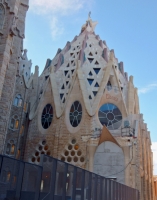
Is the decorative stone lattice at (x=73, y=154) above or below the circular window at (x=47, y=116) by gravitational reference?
below

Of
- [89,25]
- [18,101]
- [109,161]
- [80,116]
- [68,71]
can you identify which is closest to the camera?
[109,161]

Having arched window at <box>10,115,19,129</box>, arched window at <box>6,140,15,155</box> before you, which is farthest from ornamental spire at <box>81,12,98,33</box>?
arched window at <box>6,140,15,155</box>

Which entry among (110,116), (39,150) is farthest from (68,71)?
(39,150)

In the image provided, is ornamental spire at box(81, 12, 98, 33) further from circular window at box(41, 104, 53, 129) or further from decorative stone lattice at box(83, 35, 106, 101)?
circular window at box(41, 104, 53, 129)

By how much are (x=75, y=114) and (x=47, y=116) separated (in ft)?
7.91

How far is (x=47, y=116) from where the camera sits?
59.5ft

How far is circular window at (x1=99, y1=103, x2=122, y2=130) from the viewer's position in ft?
55.4

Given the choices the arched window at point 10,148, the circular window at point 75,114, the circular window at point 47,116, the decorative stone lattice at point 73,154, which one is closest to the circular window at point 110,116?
the circular window at point 75,114

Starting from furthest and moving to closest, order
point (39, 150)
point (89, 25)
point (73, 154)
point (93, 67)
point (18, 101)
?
point (89, 25) → point (93, 67) → point (18, 101) → point (39, 150) → point (73, 154)

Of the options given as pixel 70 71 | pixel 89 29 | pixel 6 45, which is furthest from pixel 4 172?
pixel 89 29

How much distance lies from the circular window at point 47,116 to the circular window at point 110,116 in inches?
155

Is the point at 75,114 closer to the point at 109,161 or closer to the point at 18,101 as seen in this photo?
the point at 109,161

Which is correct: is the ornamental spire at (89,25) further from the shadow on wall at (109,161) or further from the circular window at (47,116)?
the shadow on wall at (109,161)

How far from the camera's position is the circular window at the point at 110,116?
16891mm
